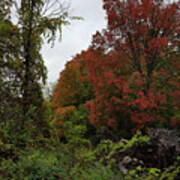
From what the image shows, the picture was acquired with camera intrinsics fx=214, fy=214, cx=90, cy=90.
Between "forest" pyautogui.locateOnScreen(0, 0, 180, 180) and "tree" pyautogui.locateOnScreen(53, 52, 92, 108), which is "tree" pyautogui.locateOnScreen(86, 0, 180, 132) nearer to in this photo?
"forest" pyautogui.locateOnScreen(0, 0, 180, 180)

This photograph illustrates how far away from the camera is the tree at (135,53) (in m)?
9.38

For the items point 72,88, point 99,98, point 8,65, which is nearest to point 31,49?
point 8,65

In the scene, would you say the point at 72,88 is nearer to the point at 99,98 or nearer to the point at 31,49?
the point at 99,98

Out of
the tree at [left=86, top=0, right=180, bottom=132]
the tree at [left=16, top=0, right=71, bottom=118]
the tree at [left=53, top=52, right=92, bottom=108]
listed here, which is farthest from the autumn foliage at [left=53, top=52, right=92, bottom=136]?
the tree at [left=16, top=0, right=71, bottom=118]

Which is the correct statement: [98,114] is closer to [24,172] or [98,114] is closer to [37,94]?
[37,94]

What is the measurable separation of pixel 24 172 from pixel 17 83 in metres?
1.89

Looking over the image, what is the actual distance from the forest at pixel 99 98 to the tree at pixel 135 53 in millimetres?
43

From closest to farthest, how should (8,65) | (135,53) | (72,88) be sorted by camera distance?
(8,65) → (135,53) → (72,88)

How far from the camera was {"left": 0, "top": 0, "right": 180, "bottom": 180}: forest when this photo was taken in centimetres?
438

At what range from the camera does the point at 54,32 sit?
17.9ft

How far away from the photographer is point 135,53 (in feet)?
33.9

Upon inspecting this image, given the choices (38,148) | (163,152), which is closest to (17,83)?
(38,148)

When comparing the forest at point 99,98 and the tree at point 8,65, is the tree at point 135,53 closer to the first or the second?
the forest at point 99,98

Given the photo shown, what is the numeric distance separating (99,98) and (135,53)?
9.31 ft
